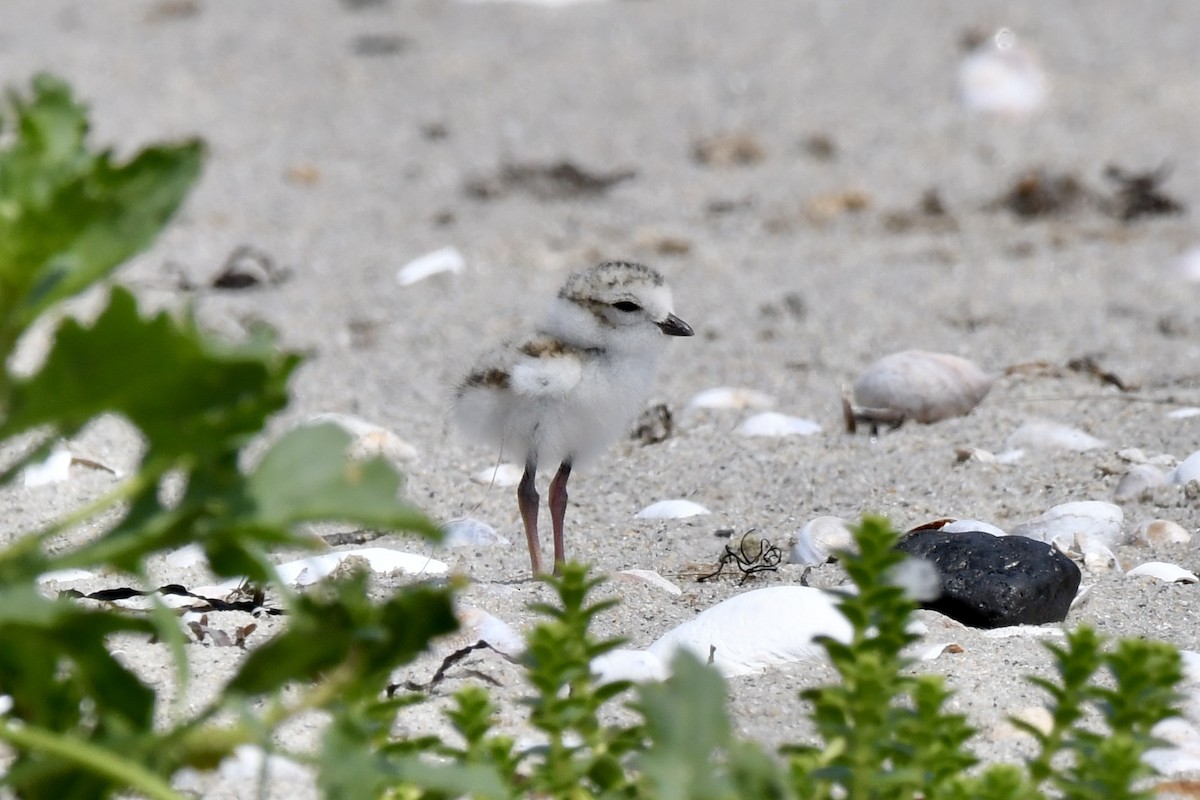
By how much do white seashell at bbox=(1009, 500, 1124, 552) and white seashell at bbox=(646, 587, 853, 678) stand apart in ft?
2.88

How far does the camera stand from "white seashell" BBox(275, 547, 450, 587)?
2904 millimetres

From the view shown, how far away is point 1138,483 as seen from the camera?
351 centimetres

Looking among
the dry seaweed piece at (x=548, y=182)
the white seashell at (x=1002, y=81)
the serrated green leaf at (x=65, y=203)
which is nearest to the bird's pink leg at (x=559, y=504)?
the serrated green leaf at (x=65, y=203)

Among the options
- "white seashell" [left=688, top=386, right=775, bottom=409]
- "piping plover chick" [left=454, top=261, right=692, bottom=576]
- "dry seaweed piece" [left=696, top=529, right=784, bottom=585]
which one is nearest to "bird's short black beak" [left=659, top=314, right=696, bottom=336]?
"piping plover chick" [left=454, top=261, right=692, bottom=576]

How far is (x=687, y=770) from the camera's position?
1.18 metres

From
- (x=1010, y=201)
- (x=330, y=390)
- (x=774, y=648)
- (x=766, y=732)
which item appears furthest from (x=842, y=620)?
(x=1010, y=201)

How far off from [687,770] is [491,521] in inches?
→ 96.4

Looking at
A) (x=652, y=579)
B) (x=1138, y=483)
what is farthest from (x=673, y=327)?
(x=1138, y=483)

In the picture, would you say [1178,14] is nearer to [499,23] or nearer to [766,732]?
[499,23]

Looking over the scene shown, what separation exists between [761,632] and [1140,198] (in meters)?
4.90

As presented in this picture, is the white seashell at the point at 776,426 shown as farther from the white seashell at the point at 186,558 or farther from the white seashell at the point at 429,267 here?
the white seashell at the point at 429,267

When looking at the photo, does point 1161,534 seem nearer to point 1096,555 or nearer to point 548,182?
point 1096,555

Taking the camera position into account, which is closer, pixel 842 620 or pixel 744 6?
pixel 842 620

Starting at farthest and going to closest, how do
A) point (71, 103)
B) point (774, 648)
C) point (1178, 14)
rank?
point (1178, 14) < point (774, 648) < point (71, 103)
